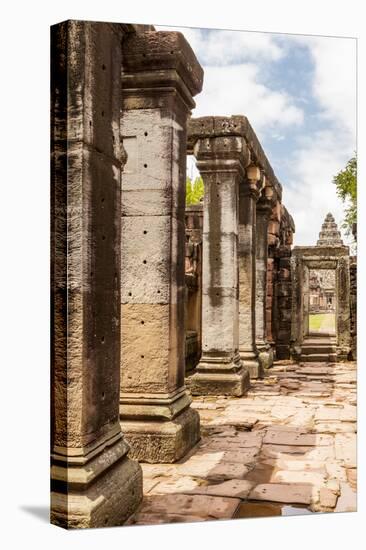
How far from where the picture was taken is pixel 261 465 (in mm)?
6098

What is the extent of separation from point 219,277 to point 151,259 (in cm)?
403

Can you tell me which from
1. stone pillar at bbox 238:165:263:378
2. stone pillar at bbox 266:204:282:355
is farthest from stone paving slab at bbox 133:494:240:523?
stone pillar at bbox 266:204:282:355

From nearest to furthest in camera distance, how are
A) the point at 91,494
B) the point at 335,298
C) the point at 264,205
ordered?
the point at 91,494 < the point at 264,205 < the point at 335,298

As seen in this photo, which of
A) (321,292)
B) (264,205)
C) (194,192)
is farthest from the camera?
(321,292)

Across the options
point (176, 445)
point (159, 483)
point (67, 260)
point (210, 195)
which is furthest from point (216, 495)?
point (210, 195)

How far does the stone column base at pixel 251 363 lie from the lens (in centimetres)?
1217

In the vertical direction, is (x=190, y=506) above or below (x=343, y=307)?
below

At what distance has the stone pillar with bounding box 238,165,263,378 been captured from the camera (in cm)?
1180

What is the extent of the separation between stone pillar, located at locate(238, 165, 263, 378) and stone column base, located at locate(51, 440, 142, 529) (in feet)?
25.4

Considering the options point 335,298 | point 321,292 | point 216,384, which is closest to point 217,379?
point 216,384

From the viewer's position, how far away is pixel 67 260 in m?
3.92

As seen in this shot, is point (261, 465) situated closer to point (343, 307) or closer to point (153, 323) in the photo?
point (153, 323)

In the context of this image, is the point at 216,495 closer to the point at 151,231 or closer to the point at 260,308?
the point at 151,231

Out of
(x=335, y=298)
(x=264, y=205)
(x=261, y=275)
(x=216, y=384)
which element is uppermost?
(x=264, y=205)
